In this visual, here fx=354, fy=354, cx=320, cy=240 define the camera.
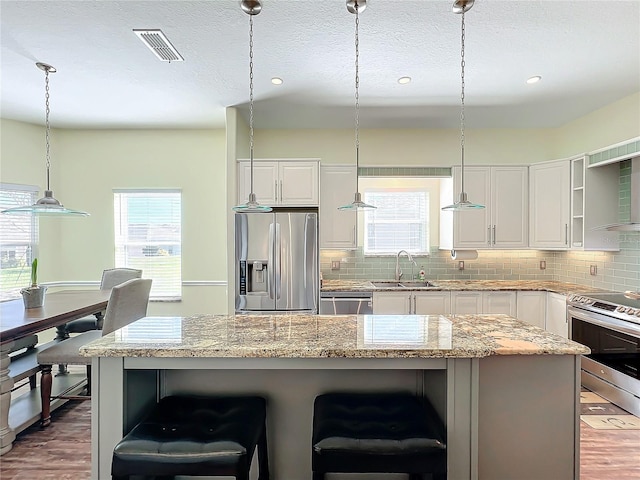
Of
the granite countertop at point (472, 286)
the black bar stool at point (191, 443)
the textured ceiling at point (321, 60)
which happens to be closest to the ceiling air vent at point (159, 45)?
the textured ceiling at point (321, 60)

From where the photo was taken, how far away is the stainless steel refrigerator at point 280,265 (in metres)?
3.76

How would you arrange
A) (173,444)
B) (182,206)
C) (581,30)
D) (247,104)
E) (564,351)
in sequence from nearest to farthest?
(173,444), (564,351), (581,30), (247,104), (182,206)

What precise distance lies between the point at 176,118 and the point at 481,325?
3.98 metres

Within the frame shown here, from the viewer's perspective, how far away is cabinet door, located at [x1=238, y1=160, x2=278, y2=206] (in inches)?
156

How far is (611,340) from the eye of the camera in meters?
2.97

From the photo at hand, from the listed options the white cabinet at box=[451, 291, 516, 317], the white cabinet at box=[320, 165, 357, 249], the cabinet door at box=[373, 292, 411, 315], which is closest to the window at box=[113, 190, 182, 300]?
the white cabinet at box=[320, 165, 357, 249]

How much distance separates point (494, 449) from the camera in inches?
64.9

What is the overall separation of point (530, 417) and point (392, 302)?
2224mm

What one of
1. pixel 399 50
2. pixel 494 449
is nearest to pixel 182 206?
pixel 399 50

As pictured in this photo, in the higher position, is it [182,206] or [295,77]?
[295,77]

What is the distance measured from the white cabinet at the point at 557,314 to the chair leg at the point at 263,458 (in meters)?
3.21

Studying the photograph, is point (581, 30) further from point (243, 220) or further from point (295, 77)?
point (243, 220)

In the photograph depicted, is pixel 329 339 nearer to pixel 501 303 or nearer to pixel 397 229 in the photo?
pixel 501 303

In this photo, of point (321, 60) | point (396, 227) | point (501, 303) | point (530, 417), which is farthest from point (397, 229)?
point (530, 417)
